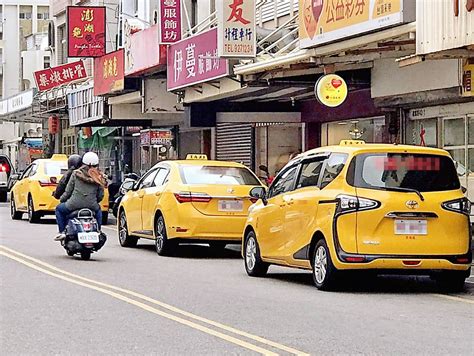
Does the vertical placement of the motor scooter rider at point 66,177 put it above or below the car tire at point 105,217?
above

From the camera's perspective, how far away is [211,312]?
37.9 ft

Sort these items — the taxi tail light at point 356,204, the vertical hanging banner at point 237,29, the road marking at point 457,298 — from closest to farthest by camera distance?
the road marking at point 457,298 < the taxi tail light at point 356,204 < the vertical hanging banner at point 237,29

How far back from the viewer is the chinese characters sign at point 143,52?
2914 centimetres

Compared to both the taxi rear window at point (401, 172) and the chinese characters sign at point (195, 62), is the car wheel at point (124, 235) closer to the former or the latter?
the chinese characters sign at point (195, 62)

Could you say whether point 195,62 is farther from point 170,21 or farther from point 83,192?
point 83,192

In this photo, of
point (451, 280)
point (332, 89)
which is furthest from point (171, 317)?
point (332, 89)

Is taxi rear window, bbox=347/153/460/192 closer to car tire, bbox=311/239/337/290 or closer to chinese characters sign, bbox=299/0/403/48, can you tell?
car tire, bbox=311/239/337/290

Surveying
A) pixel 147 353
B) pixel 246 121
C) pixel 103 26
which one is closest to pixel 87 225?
pixel 147 353

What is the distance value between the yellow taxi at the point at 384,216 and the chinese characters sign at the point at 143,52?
15536mm

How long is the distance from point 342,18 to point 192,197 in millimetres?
3543

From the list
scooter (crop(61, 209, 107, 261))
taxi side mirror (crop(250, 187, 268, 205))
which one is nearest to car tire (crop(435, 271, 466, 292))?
taxi side mirror (crop(250, 187, 268, 205))

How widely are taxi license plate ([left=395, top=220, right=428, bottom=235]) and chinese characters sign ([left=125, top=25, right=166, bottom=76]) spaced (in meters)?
16.5

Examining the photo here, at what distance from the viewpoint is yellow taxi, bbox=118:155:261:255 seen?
18359 millimetres

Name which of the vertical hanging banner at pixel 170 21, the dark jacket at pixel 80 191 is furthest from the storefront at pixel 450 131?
the vertical hanging banner at pixel 170 21
